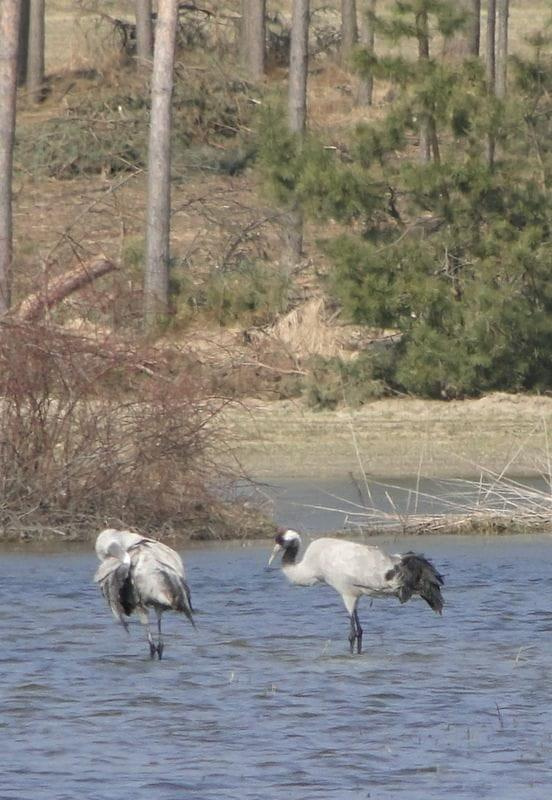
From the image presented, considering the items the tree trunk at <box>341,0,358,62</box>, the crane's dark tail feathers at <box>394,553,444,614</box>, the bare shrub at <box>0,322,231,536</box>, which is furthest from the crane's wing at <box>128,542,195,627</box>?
the tree trunk at <box>341,0,358,62</box>

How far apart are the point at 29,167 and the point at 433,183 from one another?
1412 centimetres

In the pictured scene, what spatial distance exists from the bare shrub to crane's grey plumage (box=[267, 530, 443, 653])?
2986mm

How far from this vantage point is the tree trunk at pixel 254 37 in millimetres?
34406

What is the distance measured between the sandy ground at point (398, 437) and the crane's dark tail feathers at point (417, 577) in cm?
535

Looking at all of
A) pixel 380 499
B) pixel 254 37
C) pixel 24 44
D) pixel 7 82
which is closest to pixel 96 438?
pixel 380 499

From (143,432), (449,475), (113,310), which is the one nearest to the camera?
(143,432)

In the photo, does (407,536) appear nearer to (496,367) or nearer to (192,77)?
(496,367)

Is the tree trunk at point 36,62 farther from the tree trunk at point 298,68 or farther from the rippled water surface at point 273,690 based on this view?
the rippled water surface at point 273,690

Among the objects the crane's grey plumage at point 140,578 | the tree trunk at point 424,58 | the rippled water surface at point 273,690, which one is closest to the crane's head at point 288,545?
the rippled water surface at point 273,690

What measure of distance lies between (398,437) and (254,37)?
1886 cm

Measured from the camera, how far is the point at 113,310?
48.4 feet

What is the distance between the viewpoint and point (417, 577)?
10.0m

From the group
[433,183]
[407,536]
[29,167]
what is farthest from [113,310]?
[29,167]

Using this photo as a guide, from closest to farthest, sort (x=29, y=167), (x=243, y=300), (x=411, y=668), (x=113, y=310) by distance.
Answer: (x=411, y=668), (x=113, y=310), (x=243, y=300), (x=29, y=167)
